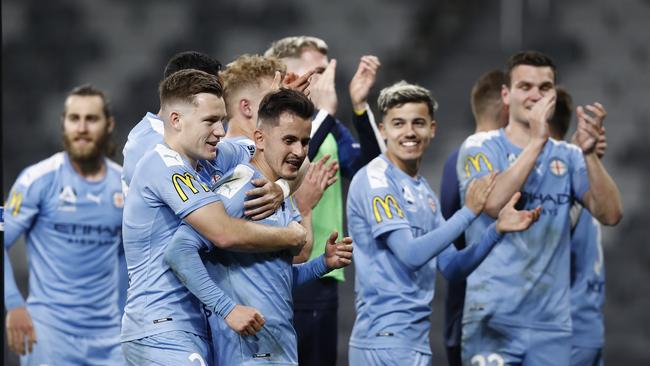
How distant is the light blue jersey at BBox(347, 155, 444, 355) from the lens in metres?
5.25

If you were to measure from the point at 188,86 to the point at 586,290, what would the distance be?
3.30m

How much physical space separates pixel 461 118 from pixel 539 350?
226 inches

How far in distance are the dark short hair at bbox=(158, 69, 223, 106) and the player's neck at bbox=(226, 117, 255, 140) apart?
851 millimetres

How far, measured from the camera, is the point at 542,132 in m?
5.66

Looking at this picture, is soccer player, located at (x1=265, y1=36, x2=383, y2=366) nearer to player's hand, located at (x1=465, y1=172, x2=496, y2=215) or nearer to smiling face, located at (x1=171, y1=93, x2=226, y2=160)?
player's hand, located at (x1=465, y1=172, x2=496, y2=215)

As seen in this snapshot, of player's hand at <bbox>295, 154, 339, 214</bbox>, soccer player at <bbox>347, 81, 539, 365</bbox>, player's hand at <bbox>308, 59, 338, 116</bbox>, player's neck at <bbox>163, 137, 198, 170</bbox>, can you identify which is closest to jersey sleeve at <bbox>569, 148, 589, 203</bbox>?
soccer player at <bbox>347, 81, 539, 365</bbox>

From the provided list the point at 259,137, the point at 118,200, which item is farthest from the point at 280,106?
the point at 118,200

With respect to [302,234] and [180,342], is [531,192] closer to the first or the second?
[302,234]

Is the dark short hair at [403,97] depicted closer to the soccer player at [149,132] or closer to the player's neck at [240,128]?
the player's neck at [240,128]

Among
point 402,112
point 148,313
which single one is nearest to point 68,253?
point 402,112

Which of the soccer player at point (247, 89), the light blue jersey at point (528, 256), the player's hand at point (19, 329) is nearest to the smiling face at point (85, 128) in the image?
the player's hand at point (19, 329)

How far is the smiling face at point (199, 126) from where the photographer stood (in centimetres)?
422

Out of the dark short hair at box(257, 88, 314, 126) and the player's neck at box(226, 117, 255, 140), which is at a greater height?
the player's neck at box(226, 117, 255, 140)

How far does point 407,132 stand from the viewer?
5.52 metres
